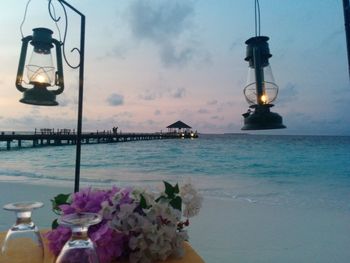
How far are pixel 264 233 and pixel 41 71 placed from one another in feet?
13.1

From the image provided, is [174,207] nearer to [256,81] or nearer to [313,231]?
[256,81]

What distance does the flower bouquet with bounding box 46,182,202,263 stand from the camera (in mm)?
1217

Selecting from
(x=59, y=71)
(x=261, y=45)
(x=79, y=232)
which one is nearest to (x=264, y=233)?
(x=261, y=45)

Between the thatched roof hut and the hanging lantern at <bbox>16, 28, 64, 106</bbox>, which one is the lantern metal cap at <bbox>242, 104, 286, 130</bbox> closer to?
the hanging lantern at <bbox>16, 28, 64, 106</bbox>

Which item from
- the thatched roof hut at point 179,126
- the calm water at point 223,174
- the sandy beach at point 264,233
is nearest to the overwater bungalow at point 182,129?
the thatched roof hut at point 179,126

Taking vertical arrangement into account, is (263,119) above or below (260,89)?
below

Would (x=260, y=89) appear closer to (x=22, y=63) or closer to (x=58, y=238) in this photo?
(x=58, y=238)

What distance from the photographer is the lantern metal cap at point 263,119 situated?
158 cm

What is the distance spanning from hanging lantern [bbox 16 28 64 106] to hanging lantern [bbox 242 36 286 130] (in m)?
1.37

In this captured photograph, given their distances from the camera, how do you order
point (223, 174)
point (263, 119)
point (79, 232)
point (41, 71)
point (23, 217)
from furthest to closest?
point (223, 174) < point (41, 71) < point (263, 119) < point (23, 217) < point (79, 232)

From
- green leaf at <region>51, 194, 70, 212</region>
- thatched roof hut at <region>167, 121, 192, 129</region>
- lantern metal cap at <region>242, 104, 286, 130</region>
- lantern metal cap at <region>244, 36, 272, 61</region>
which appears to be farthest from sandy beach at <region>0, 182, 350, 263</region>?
thatched roof hut at <region>167, 121, 192, 129</region>

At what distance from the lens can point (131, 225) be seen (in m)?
1.21

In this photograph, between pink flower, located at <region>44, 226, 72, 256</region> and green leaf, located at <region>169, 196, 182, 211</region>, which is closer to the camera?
pink flower, located at <region>44, 226, 72, 256</region>

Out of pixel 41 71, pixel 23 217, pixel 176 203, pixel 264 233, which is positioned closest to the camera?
pixel 23 217
